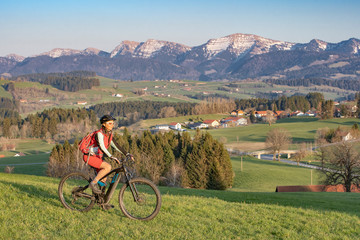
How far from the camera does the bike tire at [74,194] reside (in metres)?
10.6

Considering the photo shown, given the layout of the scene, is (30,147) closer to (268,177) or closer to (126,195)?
(268,177)

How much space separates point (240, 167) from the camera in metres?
76.9

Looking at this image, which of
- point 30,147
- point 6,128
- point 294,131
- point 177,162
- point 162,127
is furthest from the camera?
point 162,127

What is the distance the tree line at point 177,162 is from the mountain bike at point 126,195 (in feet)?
161

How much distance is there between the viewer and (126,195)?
1023cm

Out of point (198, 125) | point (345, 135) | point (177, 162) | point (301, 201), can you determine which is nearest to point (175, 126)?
point (198, 125)

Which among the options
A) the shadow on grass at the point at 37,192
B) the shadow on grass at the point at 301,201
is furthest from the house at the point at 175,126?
the shadow on grass at the point at 37,192

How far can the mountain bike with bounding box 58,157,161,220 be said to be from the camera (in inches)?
393

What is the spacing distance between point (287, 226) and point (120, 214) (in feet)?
15.5

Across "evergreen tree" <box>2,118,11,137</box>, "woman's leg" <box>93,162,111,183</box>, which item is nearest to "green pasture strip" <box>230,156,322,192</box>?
"woman's leg" <box>93,162,111,183</box>

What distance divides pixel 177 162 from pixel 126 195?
2333 inches

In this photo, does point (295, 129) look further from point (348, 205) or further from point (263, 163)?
point (348, 205)

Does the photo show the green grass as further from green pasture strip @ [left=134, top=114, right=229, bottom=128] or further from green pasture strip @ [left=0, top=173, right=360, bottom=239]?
green pasture strip @ [left=0, top=173, right=360, bottom=239]

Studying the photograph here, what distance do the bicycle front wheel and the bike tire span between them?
3.33ft
